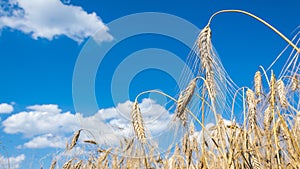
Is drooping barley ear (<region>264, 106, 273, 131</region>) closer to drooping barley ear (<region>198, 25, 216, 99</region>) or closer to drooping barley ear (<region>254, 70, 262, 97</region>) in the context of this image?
drooping barley ear (<region>254, 70, 262, 97</region>)

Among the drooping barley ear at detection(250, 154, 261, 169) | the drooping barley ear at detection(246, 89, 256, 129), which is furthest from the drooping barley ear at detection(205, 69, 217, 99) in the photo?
the drooping barley ear at detection(246, 89, 256, 129)

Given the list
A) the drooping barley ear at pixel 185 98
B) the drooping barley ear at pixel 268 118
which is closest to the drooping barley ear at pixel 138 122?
the drooping barley ear at pixel 185 98

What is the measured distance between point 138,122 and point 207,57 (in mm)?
843

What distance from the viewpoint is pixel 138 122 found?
2.76 meters

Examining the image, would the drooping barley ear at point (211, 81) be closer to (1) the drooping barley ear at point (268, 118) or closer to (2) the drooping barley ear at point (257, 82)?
(1) the drooping barley ear at point (268, 118)

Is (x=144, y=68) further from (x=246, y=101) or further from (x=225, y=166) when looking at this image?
(x=225, y=166)

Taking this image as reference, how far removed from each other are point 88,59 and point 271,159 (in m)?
4.76

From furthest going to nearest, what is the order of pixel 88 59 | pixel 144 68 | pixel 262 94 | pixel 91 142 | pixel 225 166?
pixel 88 59, pixel 144 68, pixel 91 142, pixel 262 94, pixel 225 166

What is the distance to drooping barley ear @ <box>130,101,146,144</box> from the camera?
2.69 meters

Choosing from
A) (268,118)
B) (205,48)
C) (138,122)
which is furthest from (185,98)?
(268,118)

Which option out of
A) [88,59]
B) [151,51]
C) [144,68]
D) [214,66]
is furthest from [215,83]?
[88,59]

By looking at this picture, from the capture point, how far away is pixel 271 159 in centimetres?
272

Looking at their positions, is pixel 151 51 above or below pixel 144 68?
above

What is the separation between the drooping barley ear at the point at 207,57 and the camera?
7.17 ft
